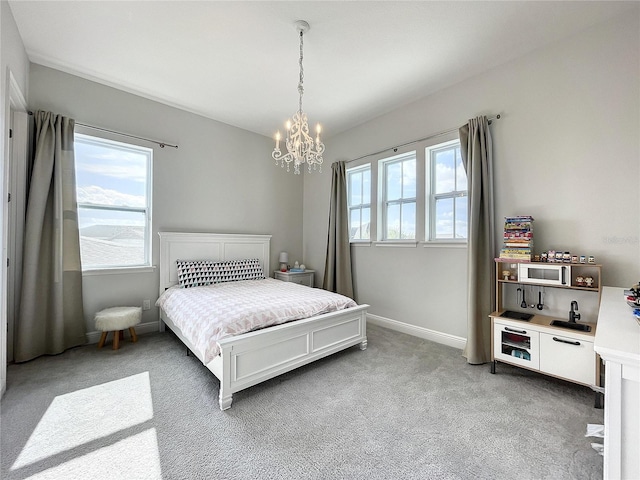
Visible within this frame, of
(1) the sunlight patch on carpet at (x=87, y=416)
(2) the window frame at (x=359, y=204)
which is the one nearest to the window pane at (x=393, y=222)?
(2) the window frame at (x=359, y=204)

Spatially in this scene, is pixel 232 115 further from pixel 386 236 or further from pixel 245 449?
pixel 245 449

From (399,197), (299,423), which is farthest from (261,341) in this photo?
(399,197)

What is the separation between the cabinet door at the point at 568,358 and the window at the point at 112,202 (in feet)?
13.9

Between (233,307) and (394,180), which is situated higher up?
(394,180)

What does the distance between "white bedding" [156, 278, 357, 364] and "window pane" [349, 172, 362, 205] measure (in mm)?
1737

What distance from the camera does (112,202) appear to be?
3.23 meters

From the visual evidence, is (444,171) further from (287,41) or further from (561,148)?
(287,41)

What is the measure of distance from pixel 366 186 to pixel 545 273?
2.45m

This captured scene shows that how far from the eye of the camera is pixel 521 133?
101 inches

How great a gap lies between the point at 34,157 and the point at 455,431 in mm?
4307

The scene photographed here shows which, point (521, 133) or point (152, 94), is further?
point (152, 94)

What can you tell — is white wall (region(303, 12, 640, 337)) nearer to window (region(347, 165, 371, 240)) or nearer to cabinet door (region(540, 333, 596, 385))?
cabinet door (region(540, 333, 596, 385))

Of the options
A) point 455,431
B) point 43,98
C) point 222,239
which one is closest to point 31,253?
point 43,98

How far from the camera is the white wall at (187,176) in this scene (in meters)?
3.00
